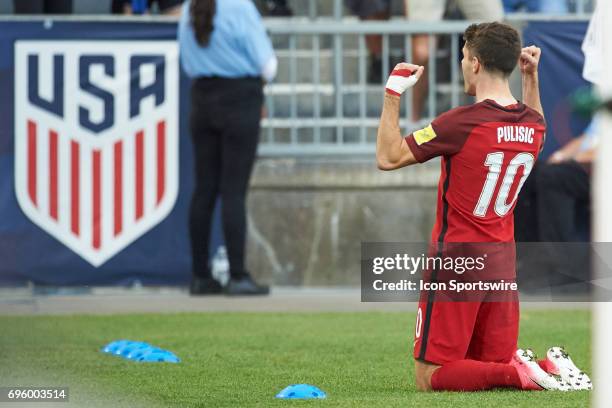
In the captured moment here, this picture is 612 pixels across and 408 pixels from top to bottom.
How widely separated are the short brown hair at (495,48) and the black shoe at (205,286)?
17.1 ft

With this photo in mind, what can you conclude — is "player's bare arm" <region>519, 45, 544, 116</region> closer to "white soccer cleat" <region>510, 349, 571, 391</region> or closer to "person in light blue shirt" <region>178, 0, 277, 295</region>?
"white soccer cleat" <region>510, 349, 571, 391</region>

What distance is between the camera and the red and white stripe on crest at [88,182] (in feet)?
36.6

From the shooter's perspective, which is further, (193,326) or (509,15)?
(509,15)

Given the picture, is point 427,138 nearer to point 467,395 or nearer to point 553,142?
point 467,395

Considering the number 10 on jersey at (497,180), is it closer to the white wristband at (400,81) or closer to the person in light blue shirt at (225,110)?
the white wristband at (400,81)

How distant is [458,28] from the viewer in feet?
39.0

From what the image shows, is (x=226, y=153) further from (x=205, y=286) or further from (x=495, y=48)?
(x=495, y=48)

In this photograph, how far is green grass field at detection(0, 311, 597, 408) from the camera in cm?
595

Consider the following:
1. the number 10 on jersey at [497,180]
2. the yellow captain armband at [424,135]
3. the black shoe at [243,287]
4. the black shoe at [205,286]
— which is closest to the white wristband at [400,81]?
the yellow captain armband at [424,135]

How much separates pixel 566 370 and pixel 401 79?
4.38ft

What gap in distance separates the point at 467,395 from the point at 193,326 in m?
3.65

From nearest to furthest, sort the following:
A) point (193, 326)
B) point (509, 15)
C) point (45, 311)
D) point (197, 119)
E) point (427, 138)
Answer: point (427, 138) → point (193, 326) → point (45, 311) → point (197, 119) → point (509, 15)

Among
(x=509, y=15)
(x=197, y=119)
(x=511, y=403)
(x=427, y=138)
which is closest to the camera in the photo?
(x=511, y=403)

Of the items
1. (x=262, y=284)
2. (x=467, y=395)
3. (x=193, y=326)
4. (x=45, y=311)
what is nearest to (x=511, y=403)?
(x=467, y=395)
